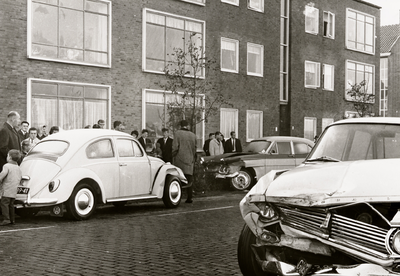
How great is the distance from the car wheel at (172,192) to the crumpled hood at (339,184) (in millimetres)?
8630

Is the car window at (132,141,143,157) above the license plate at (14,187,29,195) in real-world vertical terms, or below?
above

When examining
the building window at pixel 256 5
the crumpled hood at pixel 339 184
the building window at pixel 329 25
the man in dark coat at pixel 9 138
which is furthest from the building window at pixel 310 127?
the crumpled hood at pixel 339 184

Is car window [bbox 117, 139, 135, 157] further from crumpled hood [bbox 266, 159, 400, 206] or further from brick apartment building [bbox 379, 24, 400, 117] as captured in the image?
brick apartment building [bbox 379, 24, 400, 117]

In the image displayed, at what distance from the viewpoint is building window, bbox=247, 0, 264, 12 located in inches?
1200

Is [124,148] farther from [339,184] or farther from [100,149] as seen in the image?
Answer: [339,184]

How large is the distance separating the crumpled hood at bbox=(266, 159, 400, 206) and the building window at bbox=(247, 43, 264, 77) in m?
25.3

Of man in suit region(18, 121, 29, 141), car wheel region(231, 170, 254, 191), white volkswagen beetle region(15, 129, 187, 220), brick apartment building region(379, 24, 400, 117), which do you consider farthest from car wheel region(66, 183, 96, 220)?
brick apartment building region(379, 24, 400, 117)

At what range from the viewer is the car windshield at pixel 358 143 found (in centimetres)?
626

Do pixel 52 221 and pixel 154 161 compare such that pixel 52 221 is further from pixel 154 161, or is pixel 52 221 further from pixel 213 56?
pixel 213 56

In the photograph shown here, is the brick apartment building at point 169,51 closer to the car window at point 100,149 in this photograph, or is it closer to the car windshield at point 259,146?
the car windshield at point 259,146

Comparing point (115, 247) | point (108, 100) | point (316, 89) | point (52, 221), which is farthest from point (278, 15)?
point (115, 247)

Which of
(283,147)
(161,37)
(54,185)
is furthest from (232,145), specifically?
(54,185)

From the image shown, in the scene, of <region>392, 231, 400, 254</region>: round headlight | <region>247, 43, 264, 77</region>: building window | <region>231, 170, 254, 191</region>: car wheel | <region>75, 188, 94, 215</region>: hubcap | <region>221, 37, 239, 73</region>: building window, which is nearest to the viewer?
<region>392, 231, 400, 254</region>: round headlight

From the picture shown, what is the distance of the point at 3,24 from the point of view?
64.7ft
